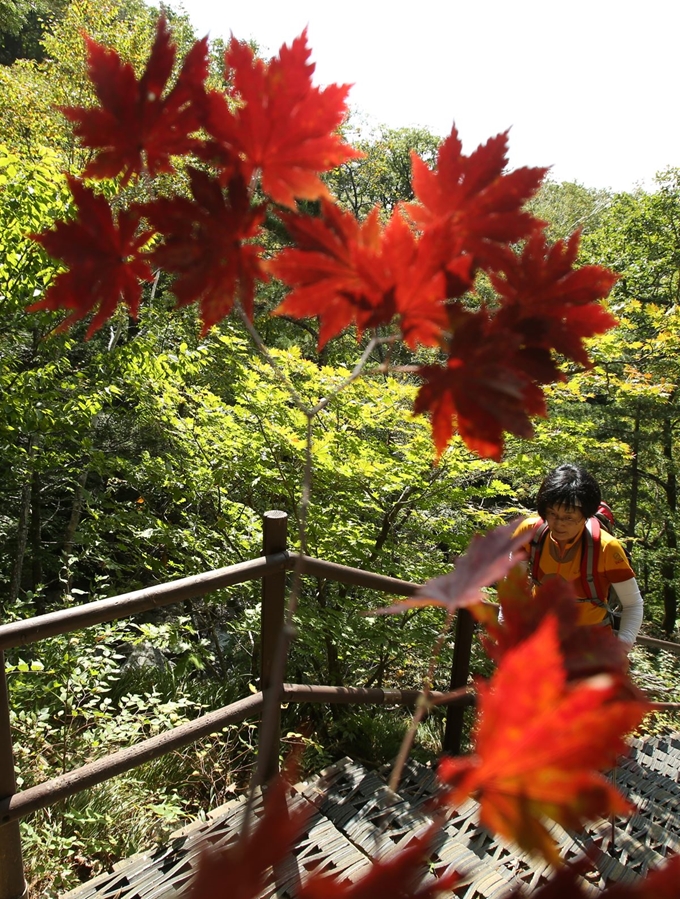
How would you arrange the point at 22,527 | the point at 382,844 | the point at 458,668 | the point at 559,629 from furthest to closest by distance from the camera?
the point at 22,527, the point at 458,668, the point at 382,844, the point at 559,629

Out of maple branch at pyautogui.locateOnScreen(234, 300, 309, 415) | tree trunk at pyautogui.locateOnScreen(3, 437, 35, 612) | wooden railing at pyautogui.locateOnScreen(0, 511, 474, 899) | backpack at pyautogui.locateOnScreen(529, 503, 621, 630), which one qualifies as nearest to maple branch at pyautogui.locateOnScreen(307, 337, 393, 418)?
maple branch at pyautogui.locateOnScreen(234, 300, 309, 415)

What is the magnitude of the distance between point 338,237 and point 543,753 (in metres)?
0.38

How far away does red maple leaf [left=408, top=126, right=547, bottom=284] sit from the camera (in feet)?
1.55

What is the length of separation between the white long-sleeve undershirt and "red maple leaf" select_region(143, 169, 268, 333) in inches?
70.3

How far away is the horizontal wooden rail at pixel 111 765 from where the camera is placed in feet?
4.69

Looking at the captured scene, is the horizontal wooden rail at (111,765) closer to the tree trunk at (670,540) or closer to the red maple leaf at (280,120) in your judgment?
the red maple leaf at (280,120)

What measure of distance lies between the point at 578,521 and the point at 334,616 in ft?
5.43

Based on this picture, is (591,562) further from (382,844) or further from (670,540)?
(670,540)

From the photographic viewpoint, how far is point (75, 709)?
98.0 inches

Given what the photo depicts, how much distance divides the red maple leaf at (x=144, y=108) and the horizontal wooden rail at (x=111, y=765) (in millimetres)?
1470

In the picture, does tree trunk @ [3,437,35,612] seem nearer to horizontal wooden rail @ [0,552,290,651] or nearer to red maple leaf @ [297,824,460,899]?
horizontal wooden rail @ [0,552,290,651]

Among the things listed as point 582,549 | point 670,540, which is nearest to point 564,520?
point 582,549

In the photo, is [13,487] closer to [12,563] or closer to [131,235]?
[12,563]

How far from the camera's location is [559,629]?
440 millimetres
